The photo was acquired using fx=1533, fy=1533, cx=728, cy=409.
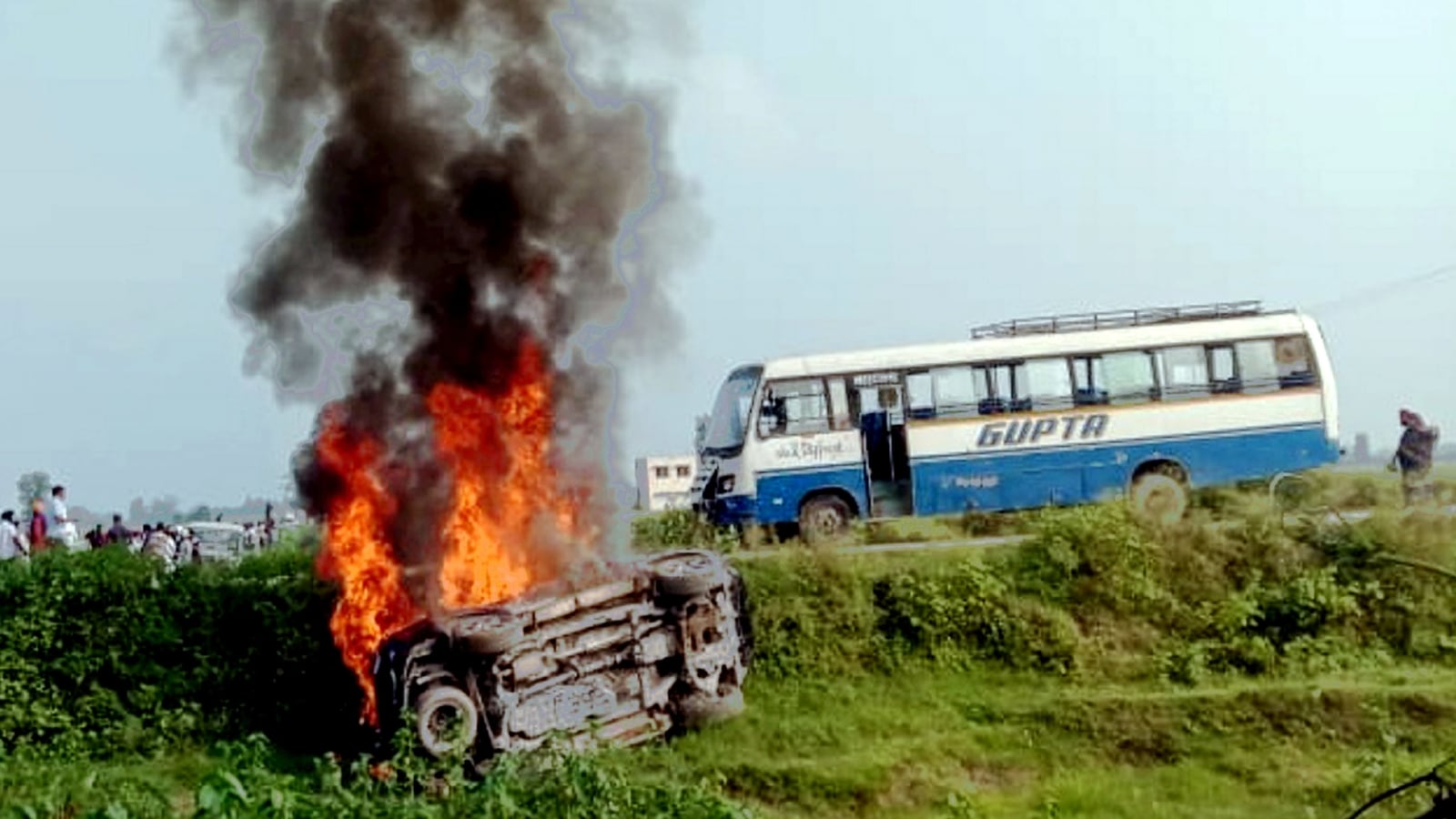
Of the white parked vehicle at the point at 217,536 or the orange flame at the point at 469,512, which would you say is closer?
the orange flame at the point at 469,512

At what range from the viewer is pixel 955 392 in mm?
22094

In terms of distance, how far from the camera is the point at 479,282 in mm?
17828

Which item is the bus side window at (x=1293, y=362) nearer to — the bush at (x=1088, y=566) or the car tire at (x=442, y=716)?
the bush at (x=1088, y=566)

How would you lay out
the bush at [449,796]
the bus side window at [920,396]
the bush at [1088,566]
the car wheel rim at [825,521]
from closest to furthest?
1. the bush at [449,796]
2. the bush at [1088,566]
3. the car wheel rim at [825,521]
4. the bus side window at [920,396]

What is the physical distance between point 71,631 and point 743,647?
7500mm

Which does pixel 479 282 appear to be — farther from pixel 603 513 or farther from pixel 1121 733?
pixel 1121 733

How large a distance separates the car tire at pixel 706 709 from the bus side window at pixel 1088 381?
28.3 feet

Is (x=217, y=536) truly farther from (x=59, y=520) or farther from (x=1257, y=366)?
(x=1257, y=366)

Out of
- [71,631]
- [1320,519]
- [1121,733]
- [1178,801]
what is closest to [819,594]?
[1121,733]

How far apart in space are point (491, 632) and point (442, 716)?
0.89 meters

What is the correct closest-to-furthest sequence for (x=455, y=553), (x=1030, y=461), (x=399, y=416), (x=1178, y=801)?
(x=1178, y=801)
(x=455, y=553)
(x=399, y=416)
(x=1030, y=461)

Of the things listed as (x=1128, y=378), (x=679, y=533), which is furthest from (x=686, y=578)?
(x=1128, y=378)

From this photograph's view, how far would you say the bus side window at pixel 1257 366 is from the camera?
22172 millimetres

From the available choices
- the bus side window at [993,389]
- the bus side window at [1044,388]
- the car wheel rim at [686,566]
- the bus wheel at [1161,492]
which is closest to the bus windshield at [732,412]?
the bus side window at [993,389]
